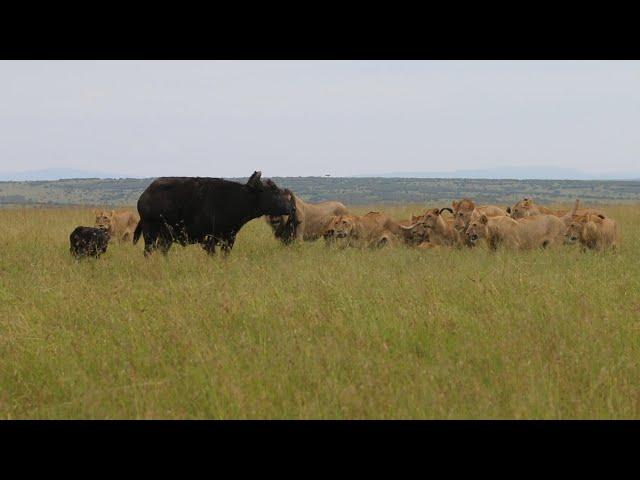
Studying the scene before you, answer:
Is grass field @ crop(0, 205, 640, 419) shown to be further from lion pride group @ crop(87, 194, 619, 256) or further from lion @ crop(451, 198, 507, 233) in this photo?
lion @ crop(451, 198, 507, 233)

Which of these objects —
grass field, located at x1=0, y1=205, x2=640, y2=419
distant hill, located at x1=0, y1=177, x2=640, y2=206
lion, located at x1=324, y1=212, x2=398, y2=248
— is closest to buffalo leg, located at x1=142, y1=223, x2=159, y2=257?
grass field, located at x1=0, y1=205, x2=640, y2=419

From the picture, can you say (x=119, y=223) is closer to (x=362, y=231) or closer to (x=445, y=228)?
(x=362, y=231)

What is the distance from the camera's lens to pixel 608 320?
7.18m

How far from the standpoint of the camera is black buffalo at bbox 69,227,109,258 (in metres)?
13.5

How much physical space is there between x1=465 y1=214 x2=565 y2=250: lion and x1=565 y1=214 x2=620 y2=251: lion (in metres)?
0.31

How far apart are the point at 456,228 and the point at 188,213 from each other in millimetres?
5896

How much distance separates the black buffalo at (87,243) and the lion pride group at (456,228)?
14.0ft

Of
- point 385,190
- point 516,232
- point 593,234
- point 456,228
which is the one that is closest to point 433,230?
point 456,228

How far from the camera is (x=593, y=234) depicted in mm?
14750

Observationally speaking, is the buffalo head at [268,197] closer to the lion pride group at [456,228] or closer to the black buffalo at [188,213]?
the black buffalo at [188,213]

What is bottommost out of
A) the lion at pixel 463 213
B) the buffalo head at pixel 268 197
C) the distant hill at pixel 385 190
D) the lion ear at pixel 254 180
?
the distant hill at pixel 385 190

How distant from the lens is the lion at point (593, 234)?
1473 cm

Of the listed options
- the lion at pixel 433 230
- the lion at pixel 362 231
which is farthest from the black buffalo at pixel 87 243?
the lion at pixel 433 230
